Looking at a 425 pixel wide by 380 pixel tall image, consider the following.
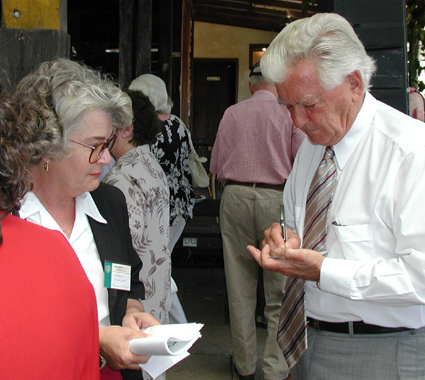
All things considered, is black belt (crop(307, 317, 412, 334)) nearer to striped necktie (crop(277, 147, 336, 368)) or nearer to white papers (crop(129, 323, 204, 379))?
striped necktie (crop(277, 147, 336, 368))

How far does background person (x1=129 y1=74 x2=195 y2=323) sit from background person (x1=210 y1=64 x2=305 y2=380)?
50 centimetres

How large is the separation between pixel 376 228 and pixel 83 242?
3.42ft

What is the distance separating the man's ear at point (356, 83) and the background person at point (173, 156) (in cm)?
255

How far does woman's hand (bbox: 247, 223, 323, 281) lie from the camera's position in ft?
5.50

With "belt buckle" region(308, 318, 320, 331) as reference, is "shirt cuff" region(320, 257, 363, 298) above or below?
above

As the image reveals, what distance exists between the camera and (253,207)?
3.77 metres

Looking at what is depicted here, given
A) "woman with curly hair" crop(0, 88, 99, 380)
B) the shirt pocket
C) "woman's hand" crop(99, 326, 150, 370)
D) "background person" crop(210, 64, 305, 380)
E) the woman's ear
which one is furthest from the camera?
"background person" crop(210, 64, 305, 380)

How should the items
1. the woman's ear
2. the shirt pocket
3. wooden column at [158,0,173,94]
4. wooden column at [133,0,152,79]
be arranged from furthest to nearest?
wooden column at [158,0,173,94] → wooden column at [133,0,152,79] → the woman's ear → the shirt pocket

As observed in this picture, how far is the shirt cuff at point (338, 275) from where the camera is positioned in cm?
161

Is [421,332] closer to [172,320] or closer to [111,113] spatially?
[111,113]

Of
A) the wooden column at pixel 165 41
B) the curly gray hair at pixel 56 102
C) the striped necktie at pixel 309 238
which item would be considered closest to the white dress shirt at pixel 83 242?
the curly gray hair at pixel 56 102

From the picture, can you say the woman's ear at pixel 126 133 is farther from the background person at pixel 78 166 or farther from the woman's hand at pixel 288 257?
the woman's hand at pixel 288 257

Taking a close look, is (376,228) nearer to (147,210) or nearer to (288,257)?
(288,257)

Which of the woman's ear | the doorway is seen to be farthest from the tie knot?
the doorway
